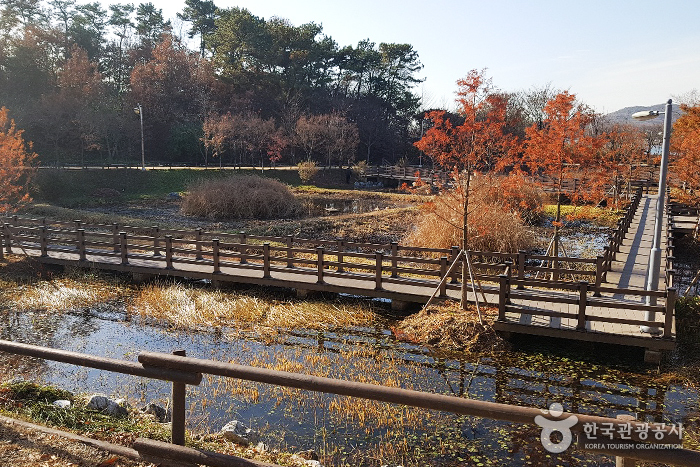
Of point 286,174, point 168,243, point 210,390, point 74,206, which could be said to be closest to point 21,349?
point 210,390

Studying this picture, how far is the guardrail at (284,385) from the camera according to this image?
3.34 meters

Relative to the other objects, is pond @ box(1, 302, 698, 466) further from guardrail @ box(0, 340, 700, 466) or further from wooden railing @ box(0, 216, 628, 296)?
guardrail @ box(0, 340, 700, 466)

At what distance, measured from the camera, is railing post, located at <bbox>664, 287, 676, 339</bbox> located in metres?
10.1

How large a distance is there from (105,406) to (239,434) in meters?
1.80

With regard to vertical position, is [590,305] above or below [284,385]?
below

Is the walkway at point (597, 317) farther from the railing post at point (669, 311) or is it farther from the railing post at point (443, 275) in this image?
the railing post at point (443, 275)

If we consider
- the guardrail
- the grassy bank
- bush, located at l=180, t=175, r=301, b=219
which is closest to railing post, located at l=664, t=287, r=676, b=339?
the guardrail

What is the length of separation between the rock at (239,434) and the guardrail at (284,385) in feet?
6.41

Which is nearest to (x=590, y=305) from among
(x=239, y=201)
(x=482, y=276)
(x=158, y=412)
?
(x=482, y=276)

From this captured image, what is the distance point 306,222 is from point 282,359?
20.2 metres

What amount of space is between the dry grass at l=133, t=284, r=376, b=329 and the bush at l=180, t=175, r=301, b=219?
737 inches

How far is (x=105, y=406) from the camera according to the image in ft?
22.0

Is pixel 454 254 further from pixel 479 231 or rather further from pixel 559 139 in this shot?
pixel 559 139

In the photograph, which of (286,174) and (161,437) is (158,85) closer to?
(286,174)
